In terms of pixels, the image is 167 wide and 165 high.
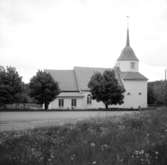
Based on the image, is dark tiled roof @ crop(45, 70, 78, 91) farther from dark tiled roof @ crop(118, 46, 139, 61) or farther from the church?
dark tiled roof @ crop(118, 46, 139, 61)

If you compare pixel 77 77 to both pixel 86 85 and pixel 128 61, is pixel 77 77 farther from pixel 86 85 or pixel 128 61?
pixel 128 61

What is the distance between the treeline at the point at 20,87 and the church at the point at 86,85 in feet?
30.0

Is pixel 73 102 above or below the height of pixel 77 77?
below

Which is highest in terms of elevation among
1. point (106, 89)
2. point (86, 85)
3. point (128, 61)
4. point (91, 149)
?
point (128, 61)

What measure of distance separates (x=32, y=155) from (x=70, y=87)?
47558mm

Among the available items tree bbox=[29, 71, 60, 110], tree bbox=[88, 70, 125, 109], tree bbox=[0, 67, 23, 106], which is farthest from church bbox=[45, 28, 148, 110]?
tree bbox=[0, 67, 23, 106]

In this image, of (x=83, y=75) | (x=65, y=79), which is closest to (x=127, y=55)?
(x=83, y=75)

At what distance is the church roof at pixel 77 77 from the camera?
5334cm

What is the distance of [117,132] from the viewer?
25.4ft

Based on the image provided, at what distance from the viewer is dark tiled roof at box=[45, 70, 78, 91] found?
53.1m

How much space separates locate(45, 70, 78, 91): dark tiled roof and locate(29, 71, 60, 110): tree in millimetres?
11164

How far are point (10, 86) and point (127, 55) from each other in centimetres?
3084

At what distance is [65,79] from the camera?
5478cm

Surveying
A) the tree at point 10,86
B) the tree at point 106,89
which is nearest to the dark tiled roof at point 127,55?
the tree at point 106,89
